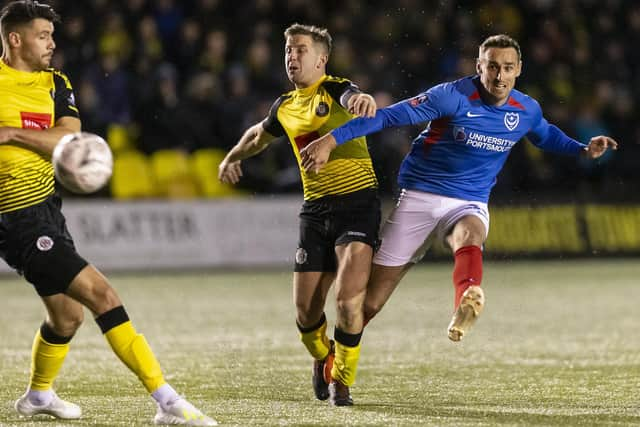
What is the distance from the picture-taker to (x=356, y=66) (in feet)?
59.2

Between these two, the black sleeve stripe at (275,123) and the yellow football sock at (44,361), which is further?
the black sleeve stripe at (275,123)

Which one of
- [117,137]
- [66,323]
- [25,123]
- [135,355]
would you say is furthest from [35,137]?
[117,137]

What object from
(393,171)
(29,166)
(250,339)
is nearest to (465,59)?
(393,171)

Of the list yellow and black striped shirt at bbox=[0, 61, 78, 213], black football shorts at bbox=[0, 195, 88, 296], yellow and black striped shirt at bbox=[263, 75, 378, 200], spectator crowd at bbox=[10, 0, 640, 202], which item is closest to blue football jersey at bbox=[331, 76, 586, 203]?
yellow and black striped shirt at bbox=[263, 75, 378, 200]

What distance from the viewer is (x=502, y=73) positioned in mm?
6980

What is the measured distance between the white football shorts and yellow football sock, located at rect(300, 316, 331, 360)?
545 millimetres

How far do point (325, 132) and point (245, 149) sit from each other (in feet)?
2.37

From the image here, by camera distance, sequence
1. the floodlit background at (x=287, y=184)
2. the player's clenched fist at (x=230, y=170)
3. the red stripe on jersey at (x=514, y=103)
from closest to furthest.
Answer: the red stripe on jersey at (x=514, y=103)
the player's clenched fist at (x=230, y=170)
the floodlit background at (x=287, y=184)

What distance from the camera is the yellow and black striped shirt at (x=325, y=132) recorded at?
711cm

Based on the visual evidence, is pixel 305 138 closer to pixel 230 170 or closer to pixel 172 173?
pixel 230 170

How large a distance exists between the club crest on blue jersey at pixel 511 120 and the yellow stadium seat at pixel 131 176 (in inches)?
401

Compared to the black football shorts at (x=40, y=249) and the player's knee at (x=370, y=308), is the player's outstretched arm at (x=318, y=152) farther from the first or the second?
the black football shorts at (x=40, y=249)

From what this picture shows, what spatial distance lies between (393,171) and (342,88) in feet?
33.3

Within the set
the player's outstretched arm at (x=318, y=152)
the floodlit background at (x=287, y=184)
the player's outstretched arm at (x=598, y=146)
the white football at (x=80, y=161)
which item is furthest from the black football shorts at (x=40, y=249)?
the player's outstretched arm at (x=598, y=146)
